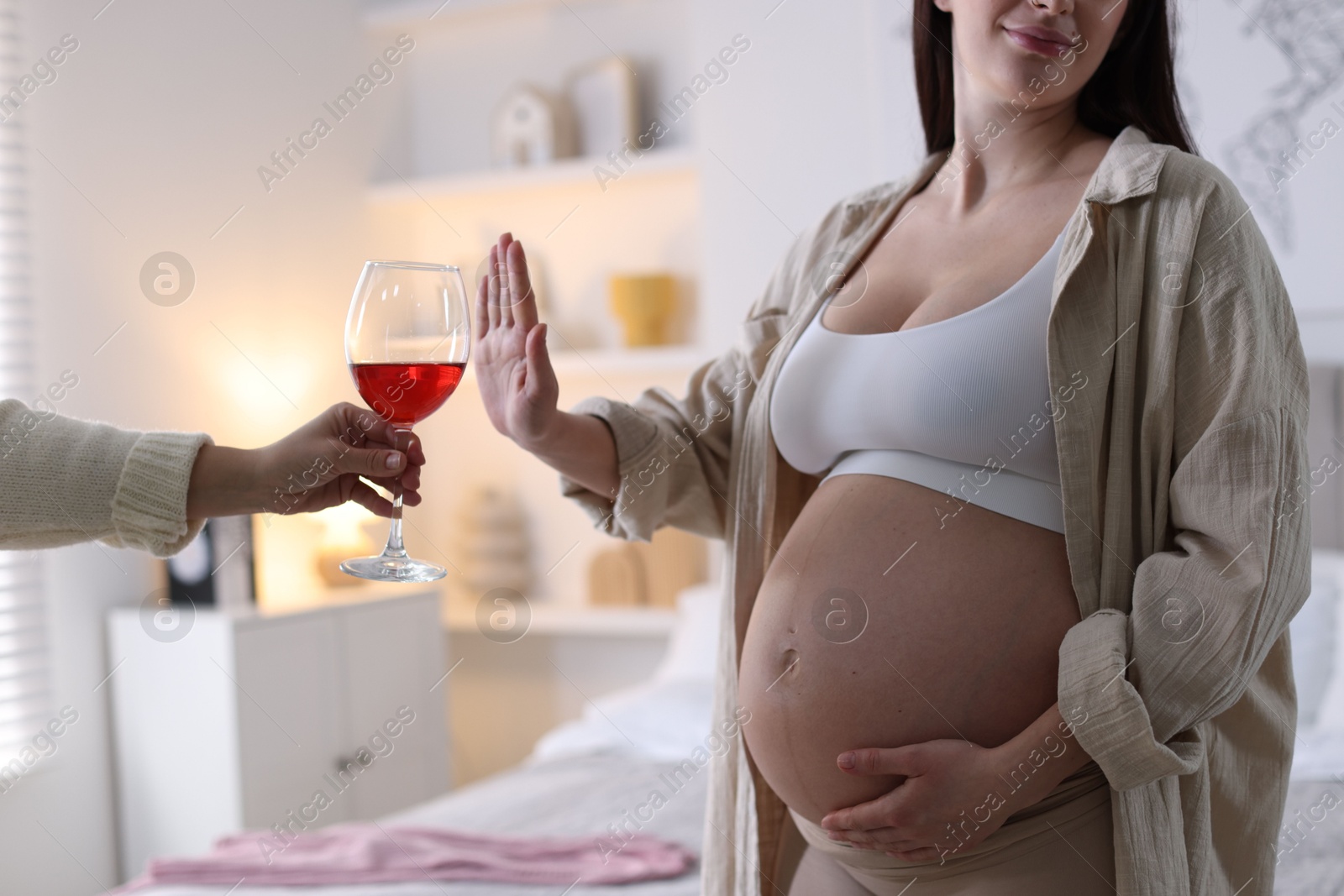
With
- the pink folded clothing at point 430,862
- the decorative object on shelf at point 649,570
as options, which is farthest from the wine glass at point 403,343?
the decorative object on shelf at point 649,570

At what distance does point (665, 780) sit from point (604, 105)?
2.06 meters

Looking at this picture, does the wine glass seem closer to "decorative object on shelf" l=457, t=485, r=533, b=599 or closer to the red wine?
the red wine

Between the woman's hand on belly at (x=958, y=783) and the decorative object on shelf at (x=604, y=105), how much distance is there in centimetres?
280

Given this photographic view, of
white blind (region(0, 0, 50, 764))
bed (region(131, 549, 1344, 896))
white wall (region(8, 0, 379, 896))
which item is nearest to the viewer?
bed (region(131, 549, 1344, 896))

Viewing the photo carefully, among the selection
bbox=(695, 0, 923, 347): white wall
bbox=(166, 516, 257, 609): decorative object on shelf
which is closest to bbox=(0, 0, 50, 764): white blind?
bbox=(166, 516, 257, 609): decorative object on shelf

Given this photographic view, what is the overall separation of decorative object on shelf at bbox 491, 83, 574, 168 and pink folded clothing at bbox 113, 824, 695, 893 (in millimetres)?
2167

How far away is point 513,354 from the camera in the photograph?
38.2 inches

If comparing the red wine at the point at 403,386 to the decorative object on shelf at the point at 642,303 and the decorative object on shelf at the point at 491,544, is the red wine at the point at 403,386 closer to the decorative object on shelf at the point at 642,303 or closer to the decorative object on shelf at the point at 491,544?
the decorative object on shelf at the point at 642,303

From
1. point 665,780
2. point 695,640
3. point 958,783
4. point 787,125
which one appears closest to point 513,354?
point 958,783

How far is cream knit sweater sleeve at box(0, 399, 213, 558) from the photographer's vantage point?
842 mm

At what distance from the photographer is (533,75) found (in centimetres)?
363

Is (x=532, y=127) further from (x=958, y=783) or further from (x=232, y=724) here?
(x=958, y=783)

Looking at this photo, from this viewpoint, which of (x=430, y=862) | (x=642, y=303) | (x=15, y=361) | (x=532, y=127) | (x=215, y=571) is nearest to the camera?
(x=430, y=862)

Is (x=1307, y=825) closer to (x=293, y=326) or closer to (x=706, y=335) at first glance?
(x=706, y=335)
